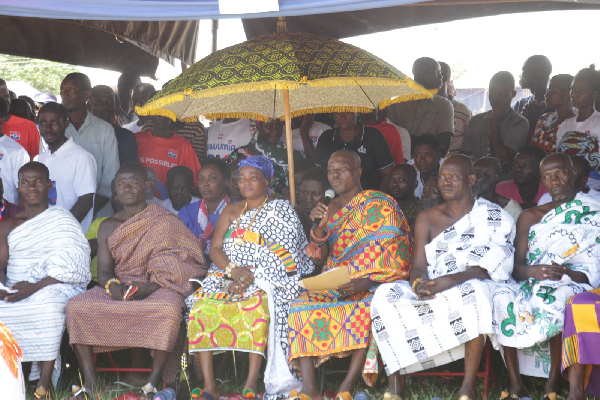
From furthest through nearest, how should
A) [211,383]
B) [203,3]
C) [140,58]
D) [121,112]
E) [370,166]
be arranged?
[140,58] < [121,112] < [370,166] < [211,383] < [203,3]

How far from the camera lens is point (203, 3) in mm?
4730

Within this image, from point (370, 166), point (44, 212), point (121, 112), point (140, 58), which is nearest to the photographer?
point (44, 212)

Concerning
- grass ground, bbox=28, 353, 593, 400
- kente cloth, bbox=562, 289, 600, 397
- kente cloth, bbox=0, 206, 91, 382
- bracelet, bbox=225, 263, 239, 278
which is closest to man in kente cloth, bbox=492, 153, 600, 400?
kente cloth, bbox=562, 289, 600, 397

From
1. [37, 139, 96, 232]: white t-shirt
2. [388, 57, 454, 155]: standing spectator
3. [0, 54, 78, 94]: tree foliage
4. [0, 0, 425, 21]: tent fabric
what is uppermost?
[0, 54, 78, 94]: tree foliage

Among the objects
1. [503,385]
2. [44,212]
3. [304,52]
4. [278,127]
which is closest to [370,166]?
[278,127]

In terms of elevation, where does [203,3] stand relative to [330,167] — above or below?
above

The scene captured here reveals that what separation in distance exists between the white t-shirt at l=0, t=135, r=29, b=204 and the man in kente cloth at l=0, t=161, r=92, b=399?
31.0 inches

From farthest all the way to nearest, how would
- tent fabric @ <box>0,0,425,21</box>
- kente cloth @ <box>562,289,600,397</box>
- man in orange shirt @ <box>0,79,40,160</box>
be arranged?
man in orange shirt @ <box>0,79,40,160</box>, tent fabric @ <box>0,0,425,21</box>, kente cloth @ <box>562,289,600,397</box>

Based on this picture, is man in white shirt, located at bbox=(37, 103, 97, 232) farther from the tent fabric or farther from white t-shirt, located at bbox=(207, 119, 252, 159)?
the tent fabric

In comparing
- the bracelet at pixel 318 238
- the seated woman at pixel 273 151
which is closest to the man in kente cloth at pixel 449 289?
the bracelet at pixel 318 238

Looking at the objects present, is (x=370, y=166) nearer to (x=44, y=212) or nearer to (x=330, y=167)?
(x=330, y=167)

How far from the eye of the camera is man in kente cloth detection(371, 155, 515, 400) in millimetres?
4660

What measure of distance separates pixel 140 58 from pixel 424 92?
5.99m

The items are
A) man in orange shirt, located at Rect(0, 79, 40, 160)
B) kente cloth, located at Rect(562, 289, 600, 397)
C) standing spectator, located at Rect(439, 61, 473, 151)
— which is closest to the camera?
kente cloth, located at Rect(562, 289, 600, 397)
